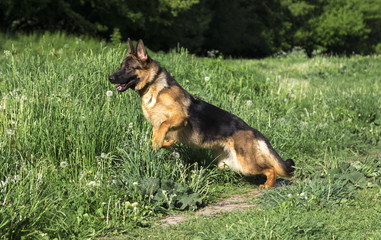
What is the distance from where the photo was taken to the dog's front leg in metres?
5.89

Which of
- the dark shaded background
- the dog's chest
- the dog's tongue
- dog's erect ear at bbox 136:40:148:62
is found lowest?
the dark shaded background

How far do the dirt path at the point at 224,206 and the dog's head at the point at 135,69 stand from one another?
155cm

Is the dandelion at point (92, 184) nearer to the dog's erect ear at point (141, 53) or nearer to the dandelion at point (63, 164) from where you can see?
the dandelion at point (63, 164)

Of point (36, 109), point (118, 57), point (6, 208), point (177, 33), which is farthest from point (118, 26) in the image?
point (6, 208)

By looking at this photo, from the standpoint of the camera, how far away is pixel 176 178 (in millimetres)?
5988

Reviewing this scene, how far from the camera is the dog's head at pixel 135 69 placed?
6043 millimetres

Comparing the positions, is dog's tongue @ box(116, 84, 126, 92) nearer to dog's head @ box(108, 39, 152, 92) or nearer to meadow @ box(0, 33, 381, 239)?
dog's head @ box(108, 39, 152, 92)

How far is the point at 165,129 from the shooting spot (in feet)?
19.4

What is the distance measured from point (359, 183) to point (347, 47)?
1491 inches

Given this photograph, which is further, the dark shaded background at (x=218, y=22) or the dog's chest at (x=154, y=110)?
the dark shaded background at (x=218, y=22)

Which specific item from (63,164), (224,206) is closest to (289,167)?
(224,206)

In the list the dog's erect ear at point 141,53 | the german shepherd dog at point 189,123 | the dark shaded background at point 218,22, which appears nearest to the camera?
the german shepherd dog at point 189,123

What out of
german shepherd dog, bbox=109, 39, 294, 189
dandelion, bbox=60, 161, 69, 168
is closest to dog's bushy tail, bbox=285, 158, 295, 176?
german shepherd dog, bbox=109, 39, 294, 189

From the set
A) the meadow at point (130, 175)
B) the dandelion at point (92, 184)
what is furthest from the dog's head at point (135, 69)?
the dandelion at point (92, 184)
